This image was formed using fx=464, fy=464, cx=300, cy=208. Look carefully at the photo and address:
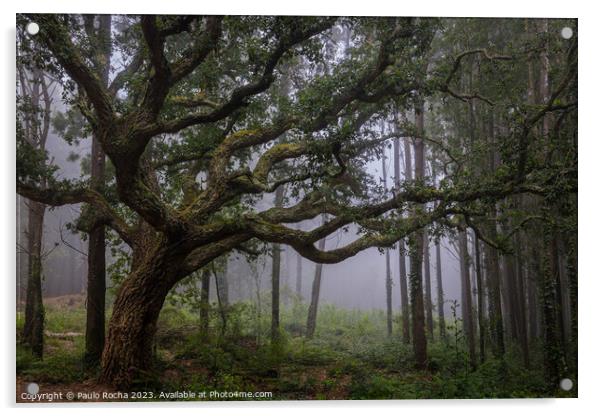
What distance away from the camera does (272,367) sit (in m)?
5.94

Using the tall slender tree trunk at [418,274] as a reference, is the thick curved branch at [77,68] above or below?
above

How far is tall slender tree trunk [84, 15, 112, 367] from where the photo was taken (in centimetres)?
575

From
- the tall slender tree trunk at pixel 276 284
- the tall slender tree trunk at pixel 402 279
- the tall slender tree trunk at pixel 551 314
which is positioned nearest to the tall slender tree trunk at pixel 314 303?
the tall slender tree trunk at pixel 276 284

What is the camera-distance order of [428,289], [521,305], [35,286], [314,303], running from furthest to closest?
[521,305]
[428,289]
[314,303]
[35,286]

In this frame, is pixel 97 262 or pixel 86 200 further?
pixel 97 262

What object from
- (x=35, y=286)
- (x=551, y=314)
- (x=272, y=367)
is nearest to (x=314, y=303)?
(x=272, y=367)

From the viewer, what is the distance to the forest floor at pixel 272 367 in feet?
18.1

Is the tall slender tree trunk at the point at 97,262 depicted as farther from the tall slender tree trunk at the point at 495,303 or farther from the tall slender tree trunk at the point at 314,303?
the tall slender tree trunk at the point at 495,303

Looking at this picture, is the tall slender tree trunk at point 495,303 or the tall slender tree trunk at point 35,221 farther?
the tall slender tree trunk at point 495,303

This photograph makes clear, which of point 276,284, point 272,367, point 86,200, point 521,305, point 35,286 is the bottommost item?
point 272,367

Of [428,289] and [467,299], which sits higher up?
[428,289]

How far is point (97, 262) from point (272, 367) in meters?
2.82

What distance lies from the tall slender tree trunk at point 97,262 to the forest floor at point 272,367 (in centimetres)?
13

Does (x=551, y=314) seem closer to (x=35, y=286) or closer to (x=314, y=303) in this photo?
(x=314, y=303)
